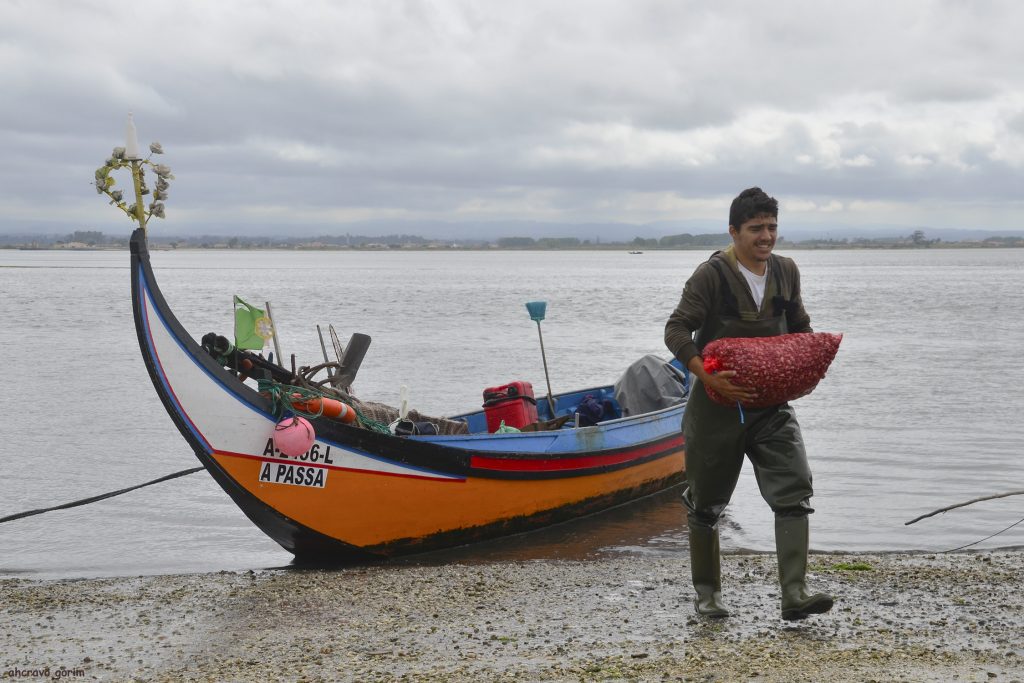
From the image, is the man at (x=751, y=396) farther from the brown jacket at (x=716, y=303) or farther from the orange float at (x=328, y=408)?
the orange float at (x=328, y=408)

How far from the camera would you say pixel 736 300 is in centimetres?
492

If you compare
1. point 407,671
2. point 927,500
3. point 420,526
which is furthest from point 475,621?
point 927,500

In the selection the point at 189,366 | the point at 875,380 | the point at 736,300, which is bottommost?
the point at 875,380

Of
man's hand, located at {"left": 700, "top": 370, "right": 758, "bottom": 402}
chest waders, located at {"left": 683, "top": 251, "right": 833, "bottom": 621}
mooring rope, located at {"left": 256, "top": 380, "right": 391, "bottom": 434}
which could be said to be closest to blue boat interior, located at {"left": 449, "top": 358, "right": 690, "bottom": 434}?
mooring rope, located at {"left": 256, "top": 380, "right": 391, "bottom": 434}

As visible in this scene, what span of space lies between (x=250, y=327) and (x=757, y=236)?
4000 mm

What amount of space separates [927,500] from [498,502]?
4903 mm

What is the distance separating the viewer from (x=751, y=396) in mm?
4770

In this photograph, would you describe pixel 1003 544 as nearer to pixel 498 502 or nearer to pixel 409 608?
pixel 498 502

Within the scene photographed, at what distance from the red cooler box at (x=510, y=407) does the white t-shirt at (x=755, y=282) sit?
16.0 feet

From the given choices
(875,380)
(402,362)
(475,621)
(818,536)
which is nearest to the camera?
(475,621)

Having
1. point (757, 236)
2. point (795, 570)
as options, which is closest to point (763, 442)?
point (795, 570)

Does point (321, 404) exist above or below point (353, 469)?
above

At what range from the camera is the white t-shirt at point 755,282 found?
4.94m

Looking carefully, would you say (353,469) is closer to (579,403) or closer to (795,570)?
(795,570)
